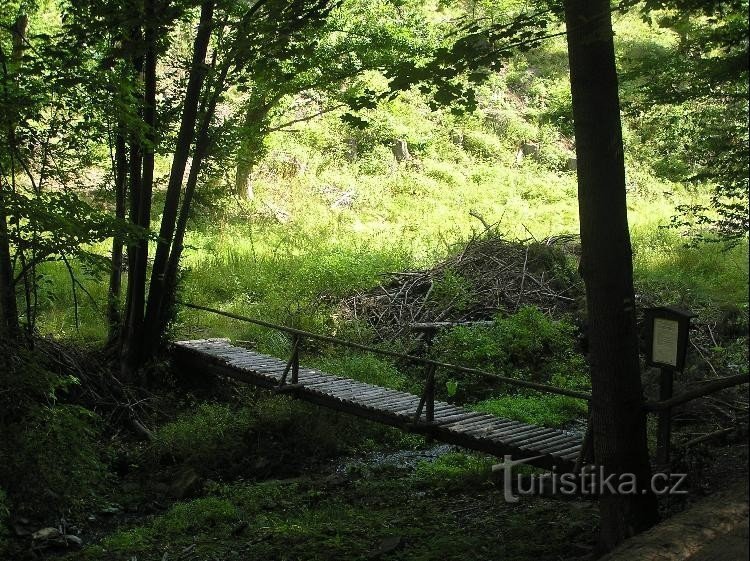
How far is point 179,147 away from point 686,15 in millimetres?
6420

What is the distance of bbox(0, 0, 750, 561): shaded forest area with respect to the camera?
4.45 metres

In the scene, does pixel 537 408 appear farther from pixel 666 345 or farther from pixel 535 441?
pixel 666 345

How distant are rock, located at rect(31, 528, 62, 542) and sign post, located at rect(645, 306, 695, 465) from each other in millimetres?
4893

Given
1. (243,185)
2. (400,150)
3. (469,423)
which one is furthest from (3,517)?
(400,150)

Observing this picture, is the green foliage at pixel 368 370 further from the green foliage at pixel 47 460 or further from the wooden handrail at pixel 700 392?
the wooden handrail at pixel 700 392

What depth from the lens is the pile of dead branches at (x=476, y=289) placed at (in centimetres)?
1170

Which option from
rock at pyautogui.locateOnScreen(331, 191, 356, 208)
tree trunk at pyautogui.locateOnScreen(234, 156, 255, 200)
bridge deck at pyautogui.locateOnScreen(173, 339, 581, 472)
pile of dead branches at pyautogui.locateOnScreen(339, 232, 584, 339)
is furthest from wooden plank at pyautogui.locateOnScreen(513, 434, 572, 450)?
rock at pyautogui.locateOnScreen(331, 191, 356, 208)

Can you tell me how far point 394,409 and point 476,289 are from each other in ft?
16.9

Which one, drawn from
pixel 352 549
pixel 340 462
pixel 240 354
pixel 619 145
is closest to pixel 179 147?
pixel 240 354

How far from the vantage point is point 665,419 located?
180 inches

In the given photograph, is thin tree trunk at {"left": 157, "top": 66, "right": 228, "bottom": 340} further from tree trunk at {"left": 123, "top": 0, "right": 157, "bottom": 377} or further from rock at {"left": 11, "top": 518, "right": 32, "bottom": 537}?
rock at {"left": 11, "top": 518, "right": 32, "bottom": 537}

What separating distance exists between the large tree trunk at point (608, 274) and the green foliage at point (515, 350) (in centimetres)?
520

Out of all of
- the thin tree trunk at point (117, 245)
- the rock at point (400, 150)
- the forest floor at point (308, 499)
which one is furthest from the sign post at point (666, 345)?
the rock at point (400, 150)

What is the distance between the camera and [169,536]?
6.51m
